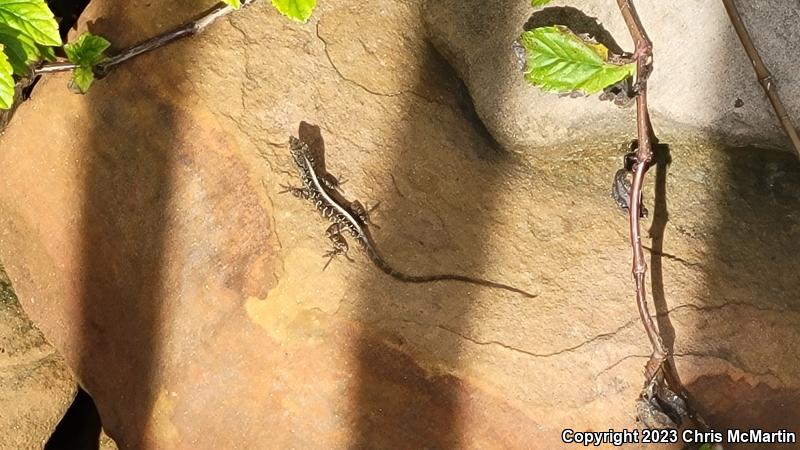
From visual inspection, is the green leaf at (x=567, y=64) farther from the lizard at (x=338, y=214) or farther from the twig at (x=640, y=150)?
the lizard at (x=338, y=214)

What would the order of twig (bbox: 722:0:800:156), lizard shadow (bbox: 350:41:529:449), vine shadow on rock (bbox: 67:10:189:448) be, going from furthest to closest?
twig (bbox: 722:0:800:156) < vine shadow on rock (bbox: 67:10:189:448) < lizard shadow (bbox: 350:41:529:449)

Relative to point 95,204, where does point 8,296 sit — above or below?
below

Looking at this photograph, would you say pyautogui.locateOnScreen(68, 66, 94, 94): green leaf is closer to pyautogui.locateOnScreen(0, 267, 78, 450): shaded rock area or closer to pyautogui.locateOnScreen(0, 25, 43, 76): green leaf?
pyautogui.locateOnScreen(0, 25, 43, 76): green leaf

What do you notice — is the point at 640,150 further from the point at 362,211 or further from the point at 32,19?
the point at 32,19

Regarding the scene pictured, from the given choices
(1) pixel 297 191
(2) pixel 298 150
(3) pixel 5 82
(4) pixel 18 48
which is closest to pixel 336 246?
(1) pixel 297 191

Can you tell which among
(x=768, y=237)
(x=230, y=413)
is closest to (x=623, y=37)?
(x=768, y=237)

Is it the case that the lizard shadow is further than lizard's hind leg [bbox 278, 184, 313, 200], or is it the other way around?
lizard's hind leg [bbox 278, 184, 313, 200]

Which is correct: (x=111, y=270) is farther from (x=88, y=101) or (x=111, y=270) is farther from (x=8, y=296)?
(x=8, y=296)

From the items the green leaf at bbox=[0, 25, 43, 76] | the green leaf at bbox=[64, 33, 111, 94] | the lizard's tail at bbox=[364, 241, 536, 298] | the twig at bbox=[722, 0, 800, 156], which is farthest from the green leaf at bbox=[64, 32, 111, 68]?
the twig at bbox=[722, 0, 800, 156]
